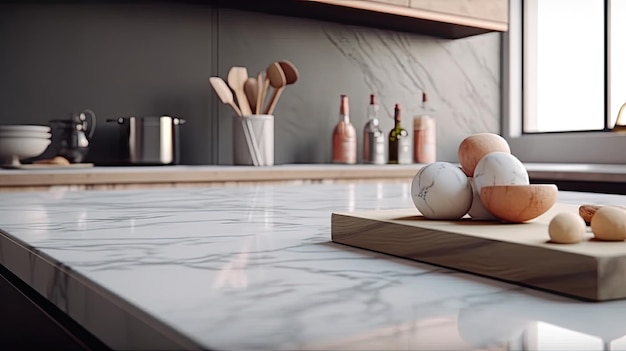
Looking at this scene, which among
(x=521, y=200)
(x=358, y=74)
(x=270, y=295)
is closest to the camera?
(x=270, y=295)

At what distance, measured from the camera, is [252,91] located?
268 cm

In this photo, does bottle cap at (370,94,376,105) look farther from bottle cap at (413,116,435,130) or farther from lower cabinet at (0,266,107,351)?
lower cabinet at (0,266,107,351)

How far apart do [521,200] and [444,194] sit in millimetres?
71

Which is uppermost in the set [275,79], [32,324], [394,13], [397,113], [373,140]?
[394,13]

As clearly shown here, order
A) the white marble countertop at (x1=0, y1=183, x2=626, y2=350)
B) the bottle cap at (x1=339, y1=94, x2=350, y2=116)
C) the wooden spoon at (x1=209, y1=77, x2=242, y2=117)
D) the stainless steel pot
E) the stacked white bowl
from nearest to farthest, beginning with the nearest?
1. the white marble countertop at (x1=0, y1=183, x2=626, y2=350)
2. the stacked white bowl
3. the stainless steel pot
4. the wooden spoon at (x1=209, y1=77, x2=242, y2=117)
5. the bottle cap at (x1=339, y1=94, x2=350, y2=116)

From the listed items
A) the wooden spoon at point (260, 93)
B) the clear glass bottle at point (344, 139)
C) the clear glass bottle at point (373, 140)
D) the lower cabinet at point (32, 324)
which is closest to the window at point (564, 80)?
the clear glass bottle at point (373, 140)

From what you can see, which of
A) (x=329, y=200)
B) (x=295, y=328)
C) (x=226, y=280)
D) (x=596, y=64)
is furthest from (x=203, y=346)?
(x=596, y=64)

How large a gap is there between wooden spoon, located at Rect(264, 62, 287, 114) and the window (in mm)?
1339

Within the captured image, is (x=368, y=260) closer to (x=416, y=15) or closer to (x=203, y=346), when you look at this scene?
(x=203, y=346)

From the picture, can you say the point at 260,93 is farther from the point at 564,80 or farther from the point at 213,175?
the point at 564,80

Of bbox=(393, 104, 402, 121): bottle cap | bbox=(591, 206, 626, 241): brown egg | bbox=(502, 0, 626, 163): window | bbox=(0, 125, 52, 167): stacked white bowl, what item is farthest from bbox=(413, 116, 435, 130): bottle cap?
bbox=(591, 206, 626, 241): brown egg

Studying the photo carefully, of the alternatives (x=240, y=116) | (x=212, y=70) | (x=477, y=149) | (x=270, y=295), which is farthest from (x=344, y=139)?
(x=270, y=295)

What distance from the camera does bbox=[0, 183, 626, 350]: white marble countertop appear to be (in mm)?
354

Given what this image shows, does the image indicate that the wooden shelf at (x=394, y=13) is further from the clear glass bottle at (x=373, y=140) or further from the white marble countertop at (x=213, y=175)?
the white marble countertop at (x=213, y=175)
